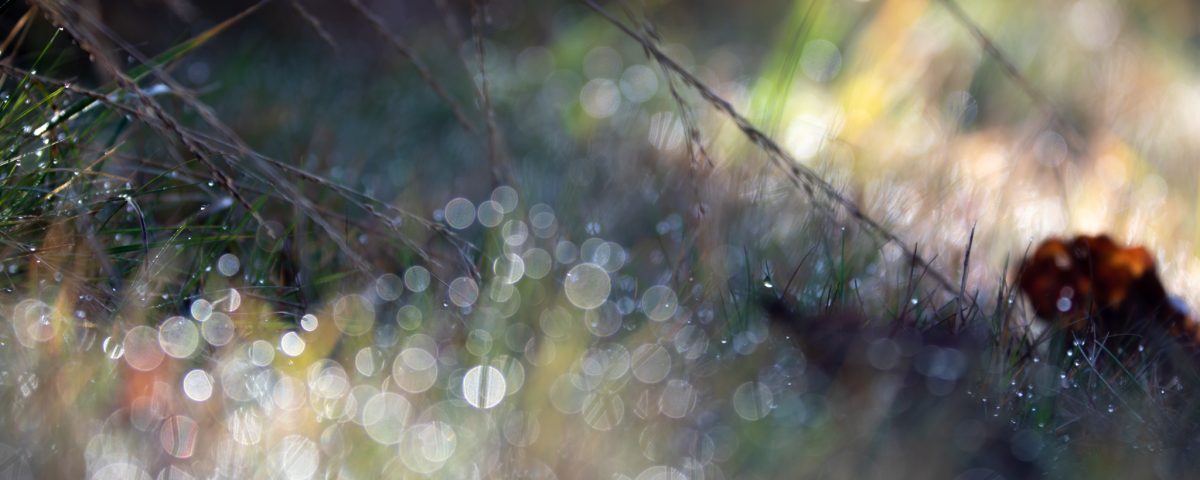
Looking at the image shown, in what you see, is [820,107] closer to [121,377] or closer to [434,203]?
[434,203]

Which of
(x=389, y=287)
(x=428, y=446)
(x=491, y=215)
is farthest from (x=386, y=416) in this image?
(x=491, y=215)

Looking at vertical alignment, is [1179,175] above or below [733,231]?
above

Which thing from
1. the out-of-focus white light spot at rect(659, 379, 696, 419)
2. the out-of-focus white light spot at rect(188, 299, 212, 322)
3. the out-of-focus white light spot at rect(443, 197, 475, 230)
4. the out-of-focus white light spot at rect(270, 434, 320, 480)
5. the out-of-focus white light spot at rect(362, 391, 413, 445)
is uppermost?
the out-of-focus white light spot at rect(659, 379, 696, 419)

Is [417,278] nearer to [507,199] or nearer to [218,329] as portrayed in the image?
[218,329]

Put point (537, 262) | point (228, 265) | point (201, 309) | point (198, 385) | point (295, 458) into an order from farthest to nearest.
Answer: point (537, 262) < point (228, 265) < point (201, 309) < point (198, 385) < point (295, 458)

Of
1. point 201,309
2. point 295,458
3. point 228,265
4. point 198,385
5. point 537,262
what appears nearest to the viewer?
point 295,458

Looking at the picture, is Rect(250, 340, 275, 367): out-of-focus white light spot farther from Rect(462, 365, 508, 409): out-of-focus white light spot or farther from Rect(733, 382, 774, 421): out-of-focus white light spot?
Rect(733, 382, 774, 421): out-of-focus white light spot

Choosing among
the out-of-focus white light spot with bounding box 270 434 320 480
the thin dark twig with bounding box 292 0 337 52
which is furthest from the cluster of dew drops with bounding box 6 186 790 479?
the thin dark twig with bounding box 292 0 337 52

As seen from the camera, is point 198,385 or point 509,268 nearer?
point 198,385

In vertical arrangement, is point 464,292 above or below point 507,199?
above

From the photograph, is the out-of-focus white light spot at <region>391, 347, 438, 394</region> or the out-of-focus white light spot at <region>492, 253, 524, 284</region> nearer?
the out-of-focus white light spot at <region>391, 347, 438, 394</region>

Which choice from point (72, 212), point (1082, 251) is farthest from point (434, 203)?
point (1082, 251)
